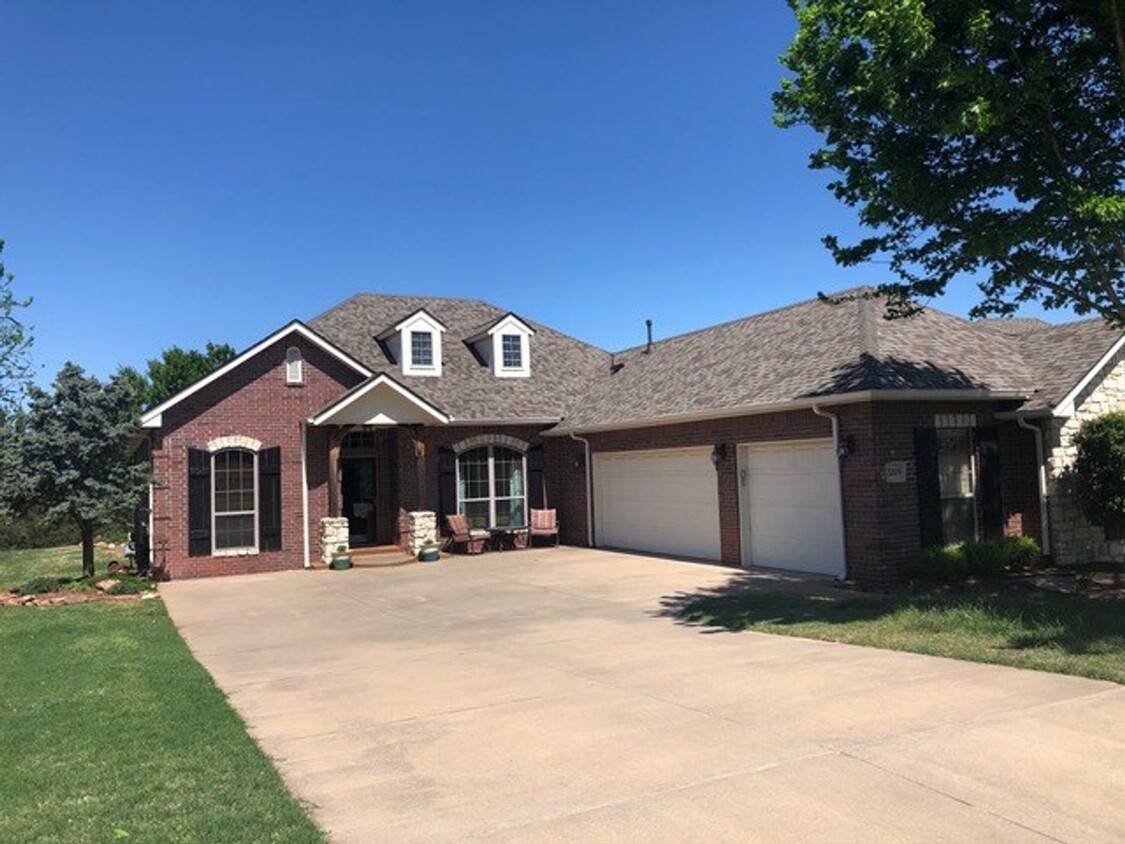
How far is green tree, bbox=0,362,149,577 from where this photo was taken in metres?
16.6

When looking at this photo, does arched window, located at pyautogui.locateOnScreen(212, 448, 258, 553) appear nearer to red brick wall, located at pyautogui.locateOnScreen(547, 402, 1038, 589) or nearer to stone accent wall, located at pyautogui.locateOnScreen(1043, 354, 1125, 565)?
red brick wall, located at pyautogui.locateOnScreen(547, 402, 1038, 589)

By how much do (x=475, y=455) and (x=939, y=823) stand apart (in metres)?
18.5

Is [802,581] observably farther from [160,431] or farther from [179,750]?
[160,431]

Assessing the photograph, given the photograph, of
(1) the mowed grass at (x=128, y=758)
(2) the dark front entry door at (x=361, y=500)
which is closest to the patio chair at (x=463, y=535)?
(2) the dark front entry door at (x=361, y=500)

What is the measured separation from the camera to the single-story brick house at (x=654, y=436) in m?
14.7

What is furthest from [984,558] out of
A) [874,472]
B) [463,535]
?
[463,535]

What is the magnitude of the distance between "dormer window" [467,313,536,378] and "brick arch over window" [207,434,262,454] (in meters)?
7.22

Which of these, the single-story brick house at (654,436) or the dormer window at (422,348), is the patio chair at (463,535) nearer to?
the single-story brick house at (654,436)

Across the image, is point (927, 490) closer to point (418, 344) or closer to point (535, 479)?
point (535, 479)

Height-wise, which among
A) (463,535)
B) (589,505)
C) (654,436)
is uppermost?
(654,436)

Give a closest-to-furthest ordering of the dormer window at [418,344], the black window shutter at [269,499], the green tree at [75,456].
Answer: the green tree at [75,456] < the black window shutter at [269,499] < the dormer window at [418,344]

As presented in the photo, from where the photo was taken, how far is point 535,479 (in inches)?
917

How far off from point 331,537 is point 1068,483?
14673 millimetres

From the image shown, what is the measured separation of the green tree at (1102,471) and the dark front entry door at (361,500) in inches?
606
